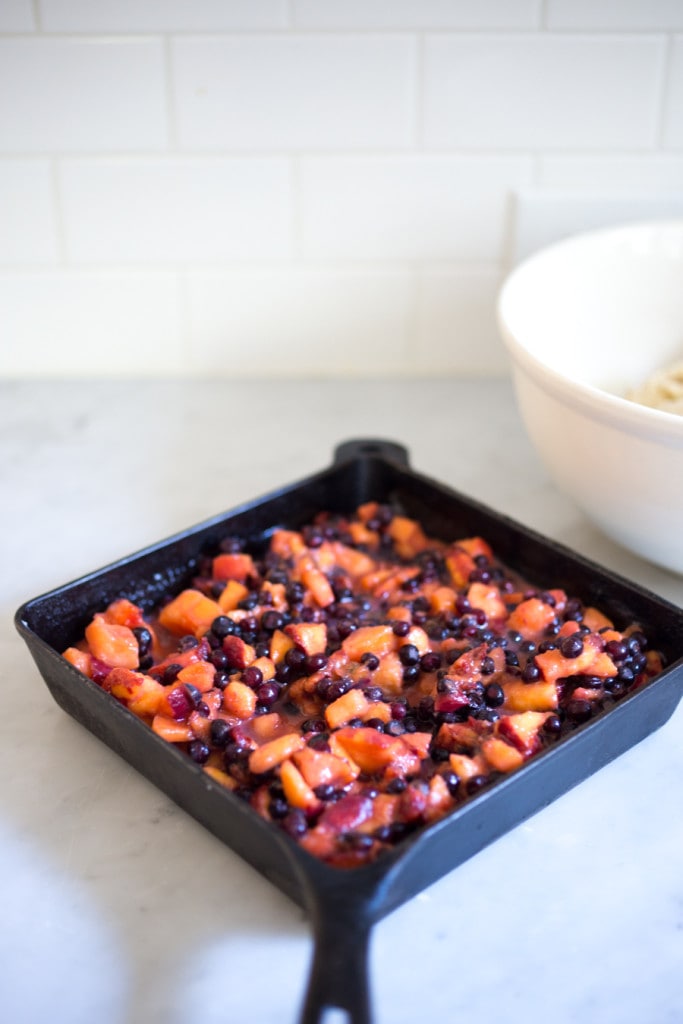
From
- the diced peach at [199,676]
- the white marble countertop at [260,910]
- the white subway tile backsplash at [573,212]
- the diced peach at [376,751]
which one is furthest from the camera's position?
the white subway tile backsplash at [573,212]

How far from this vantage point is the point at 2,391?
170 centimetres

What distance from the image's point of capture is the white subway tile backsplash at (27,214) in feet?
5.10

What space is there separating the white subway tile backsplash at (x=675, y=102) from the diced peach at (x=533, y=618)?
0.81m

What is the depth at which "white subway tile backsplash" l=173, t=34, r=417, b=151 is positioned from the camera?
1.47 meters

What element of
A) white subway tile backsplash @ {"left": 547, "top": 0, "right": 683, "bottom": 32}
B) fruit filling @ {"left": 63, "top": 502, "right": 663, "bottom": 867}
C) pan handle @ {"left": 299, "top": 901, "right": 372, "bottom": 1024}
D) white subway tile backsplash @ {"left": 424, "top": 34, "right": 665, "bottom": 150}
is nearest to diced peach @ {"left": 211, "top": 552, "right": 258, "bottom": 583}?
fruit filling @ {"left": 63, "top": 502, "right": 663, "bottom": 867}

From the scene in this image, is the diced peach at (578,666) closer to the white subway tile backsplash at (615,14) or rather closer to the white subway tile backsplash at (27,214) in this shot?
the white subway tile backsplash at (615,14)

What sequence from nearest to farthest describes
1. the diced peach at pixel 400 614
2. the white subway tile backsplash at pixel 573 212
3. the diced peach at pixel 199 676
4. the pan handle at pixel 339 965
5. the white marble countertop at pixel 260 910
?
the pan handle at pixel 339 965 < the white marble countertop at pixel 260 910 < the diced peach at pixel 199 676 < the diced peach at pixel 400 614 < the white subway tile backsplash at pixel 573 212

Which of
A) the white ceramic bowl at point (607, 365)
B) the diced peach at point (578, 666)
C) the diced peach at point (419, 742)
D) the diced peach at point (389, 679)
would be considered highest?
the white ceramic bowl at point (607, 365)

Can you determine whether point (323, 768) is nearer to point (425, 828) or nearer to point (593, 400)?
point (425, 828)

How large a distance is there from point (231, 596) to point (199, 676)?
16 cm

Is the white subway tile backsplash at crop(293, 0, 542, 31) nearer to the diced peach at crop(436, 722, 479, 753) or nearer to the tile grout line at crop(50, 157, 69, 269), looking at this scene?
the tile grout line at crop(50, 157, 69, 269)

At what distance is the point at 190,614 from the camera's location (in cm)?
112

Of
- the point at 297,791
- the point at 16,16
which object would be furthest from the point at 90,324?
the point at 297,791

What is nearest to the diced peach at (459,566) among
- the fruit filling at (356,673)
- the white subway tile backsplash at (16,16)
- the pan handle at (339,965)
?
the fruit filling at (356,673)
